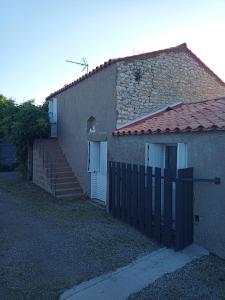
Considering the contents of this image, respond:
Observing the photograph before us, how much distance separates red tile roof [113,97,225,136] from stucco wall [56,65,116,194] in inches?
47.6

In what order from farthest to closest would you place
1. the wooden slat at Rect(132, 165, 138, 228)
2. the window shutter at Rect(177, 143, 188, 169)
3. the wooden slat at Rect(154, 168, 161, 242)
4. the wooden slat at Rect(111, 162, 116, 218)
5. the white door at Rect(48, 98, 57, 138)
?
the white door at Rect(48, 98, 57, 138), the wooden slat at Rect(111, 162, 116, 218), the wooden slat at Rect(132, 165, 138, 228), the window shutter at Rect(177, 143, 188, 169), the wooden slat at Rect(154, 168, 161, 242)

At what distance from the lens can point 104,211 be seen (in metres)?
10.6

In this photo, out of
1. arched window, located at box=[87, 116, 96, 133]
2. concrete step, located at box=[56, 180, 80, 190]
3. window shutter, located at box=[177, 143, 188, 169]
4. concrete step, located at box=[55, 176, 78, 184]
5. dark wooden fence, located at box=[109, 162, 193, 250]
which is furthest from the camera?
concrete step, located at box=[55, 176, 78, 184]

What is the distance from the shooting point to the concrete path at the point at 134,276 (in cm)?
502

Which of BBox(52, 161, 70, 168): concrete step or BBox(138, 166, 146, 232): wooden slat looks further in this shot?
BBox(52, 161, 70, 168): concrete step

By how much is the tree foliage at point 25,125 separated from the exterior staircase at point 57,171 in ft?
1.97

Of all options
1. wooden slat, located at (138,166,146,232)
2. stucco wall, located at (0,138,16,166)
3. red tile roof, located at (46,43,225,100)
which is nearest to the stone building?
red tile roof, located at (46,43,225,100)

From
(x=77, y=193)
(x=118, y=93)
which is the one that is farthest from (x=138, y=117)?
(x=77, y=193)

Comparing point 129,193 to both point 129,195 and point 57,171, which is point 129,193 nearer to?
point 129,195

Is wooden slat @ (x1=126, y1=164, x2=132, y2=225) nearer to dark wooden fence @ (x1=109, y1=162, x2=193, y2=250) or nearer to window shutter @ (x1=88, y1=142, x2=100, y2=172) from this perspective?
dark wooden fence @ (x1=109, y1=162, x2=193, y2=250)

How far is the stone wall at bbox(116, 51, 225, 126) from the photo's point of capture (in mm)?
10695

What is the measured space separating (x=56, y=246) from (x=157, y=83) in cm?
639

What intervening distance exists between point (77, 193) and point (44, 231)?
5.05 metres

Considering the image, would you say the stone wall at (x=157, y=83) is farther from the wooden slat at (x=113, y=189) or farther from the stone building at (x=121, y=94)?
the wooden slat at (x=113, y=189)
